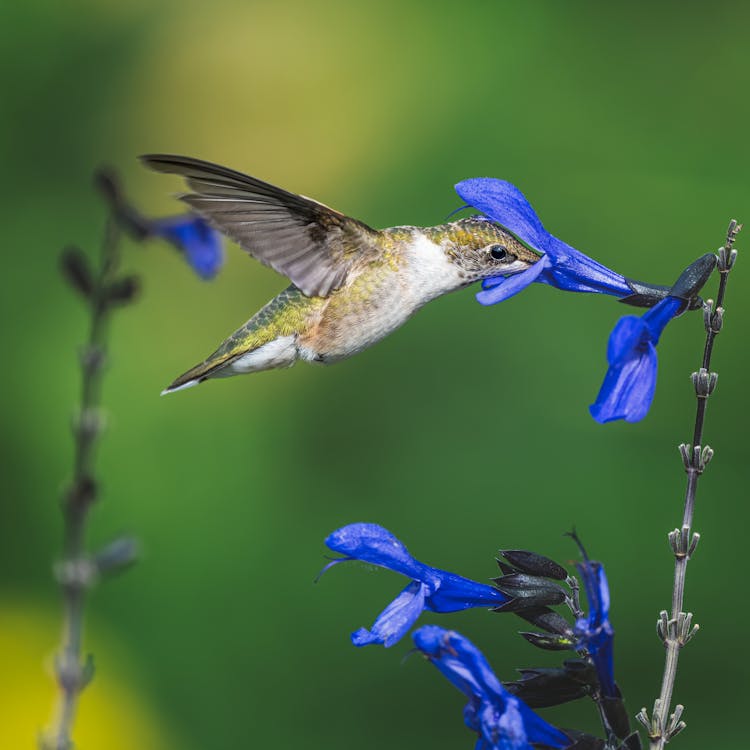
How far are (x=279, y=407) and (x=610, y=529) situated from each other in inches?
40.4

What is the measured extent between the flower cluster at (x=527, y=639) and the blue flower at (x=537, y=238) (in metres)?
0.41

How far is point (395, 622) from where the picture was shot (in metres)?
1.34

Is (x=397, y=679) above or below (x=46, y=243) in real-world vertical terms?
below

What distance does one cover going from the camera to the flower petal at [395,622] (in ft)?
4.34

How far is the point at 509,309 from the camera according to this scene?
136 inches

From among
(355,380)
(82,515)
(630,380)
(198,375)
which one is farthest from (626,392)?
(355,380)

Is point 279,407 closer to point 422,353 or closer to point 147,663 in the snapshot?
point 422,353

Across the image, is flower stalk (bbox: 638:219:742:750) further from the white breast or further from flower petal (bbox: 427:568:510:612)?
the white breast

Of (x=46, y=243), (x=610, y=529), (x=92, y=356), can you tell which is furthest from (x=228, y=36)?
(x=92, y=356)

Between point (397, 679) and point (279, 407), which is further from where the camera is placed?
point (279, 407)

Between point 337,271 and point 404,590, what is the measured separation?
75cm

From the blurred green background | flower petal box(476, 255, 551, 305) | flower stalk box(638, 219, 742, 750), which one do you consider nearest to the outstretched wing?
flower petal box(476, 255, 551, 305)

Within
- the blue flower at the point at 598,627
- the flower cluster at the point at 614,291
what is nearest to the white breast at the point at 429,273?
the flower cluster at the point at 614,291

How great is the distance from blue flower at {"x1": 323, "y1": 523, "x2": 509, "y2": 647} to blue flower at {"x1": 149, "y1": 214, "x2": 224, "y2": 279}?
2.25ft
